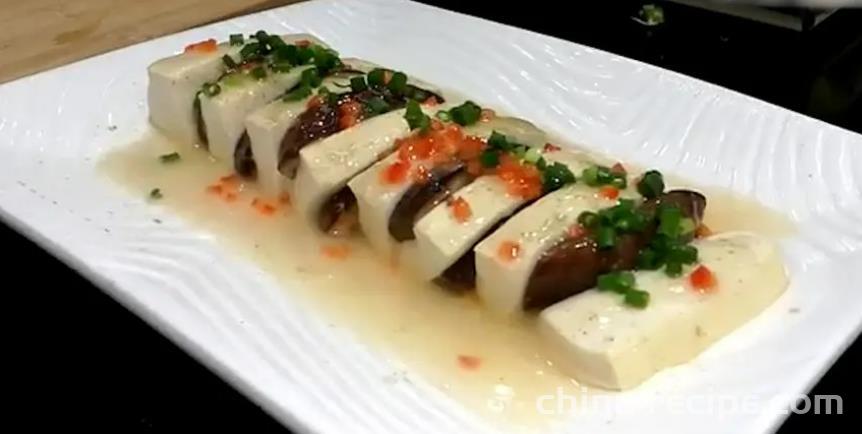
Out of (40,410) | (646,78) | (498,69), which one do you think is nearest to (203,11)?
(498,69)

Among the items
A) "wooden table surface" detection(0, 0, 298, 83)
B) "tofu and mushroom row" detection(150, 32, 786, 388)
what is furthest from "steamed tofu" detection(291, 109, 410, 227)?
"wooden table surface" detection(0, 0, 298, 83)

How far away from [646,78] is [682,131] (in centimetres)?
18

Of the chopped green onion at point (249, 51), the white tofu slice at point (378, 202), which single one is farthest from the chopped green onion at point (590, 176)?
the chopped green onion at point (249, 51)

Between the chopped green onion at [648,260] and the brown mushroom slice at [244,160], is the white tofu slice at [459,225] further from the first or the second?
the brown mushroom slice at [244,160]

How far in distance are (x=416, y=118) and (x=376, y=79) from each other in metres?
0.21

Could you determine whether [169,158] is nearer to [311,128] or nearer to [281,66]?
[281,66]

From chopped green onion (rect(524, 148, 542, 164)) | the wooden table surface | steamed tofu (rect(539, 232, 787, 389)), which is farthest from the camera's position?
the wooden table surface

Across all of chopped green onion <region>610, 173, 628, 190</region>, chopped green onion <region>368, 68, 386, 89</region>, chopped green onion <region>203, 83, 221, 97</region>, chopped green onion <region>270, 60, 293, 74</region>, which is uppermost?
chopped green onion <region>610, 173, 628, 190</region>

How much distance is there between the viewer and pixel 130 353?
1.78 m

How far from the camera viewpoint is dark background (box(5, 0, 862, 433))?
5.44 ft

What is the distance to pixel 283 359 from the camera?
1630 mm

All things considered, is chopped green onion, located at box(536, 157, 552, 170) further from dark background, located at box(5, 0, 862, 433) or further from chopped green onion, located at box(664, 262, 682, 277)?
dark background, located at box(5, 0, 862, 433)

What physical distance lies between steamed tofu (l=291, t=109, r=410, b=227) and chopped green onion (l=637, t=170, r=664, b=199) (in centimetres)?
41

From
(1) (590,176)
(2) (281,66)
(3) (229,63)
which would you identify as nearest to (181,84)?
(3) (229,63)
